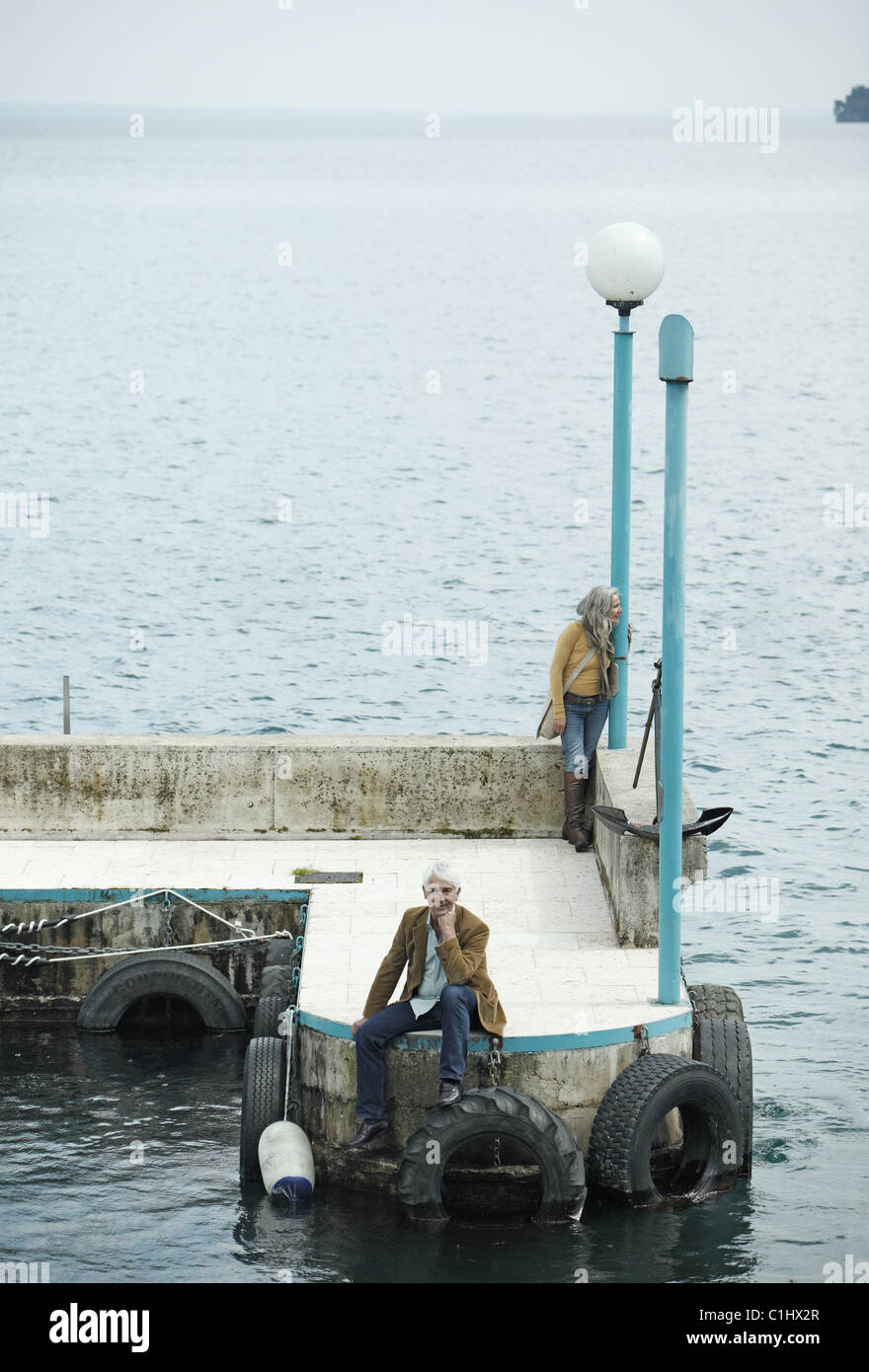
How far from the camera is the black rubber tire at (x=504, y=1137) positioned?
11461mm

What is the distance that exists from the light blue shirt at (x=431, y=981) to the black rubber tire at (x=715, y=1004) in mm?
1726

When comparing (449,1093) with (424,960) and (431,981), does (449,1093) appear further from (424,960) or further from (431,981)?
(424,960)

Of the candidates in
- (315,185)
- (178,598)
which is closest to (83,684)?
(178,598)

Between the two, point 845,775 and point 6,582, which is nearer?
point 845,775

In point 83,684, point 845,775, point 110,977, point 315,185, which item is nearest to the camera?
point 110,977

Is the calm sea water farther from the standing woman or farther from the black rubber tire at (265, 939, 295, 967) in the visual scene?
the standing woman

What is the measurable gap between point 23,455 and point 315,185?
10677 cm

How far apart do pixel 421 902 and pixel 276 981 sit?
1136mm

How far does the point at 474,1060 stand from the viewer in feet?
38.3

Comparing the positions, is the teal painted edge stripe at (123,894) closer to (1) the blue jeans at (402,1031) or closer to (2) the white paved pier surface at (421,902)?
(2) the white paved pier surface at (421,902)

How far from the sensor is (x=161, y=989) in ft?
46.1

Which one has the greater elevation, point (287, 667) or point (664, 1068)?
point (287, 667)

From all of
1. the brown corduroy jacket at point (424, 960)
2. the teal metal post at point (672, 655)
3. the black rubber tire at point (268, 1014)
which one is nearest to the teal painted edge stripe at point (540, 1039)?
the brown corduroy jacket at point (424, 960)

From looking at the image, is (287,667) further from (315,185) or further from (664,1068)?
(315,185)
